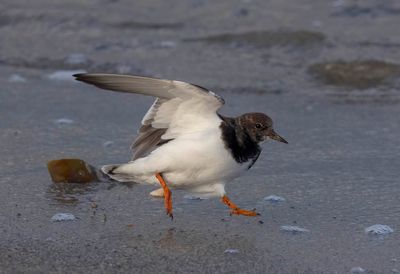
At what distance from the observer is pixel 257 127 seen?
4.35m

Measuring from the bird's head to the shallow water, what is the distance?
1.06 ft

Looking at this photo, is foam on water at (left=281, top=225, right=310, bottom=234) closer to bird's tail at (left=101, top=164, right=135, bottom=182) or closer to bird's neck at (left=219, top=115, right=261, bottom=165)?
bird's neck at (left=219, top=115, right=261, bottom=165)

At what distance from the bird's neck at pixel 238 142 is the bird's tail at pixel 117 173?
53 cm

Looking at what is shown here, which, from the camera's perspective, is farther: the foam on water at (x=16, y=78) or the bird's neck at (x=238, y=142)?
the foam on water at (x=16, y=78)

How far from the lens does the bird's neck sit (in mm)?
4148

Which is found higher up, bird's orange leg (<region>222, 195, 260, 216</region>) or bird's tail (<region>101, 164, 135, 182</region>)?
bird's tail (<region>101, 164, 135, 182</region>)

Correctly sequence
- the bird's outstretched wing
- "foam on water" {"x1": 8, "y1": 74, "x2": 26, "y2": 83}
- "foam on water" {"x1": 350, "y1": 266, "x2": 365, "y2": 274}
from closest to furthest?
"foam on water" {"x1": 350, "y1": 266, "x2": 365, "y2": 274}, the bird's outstretched wing, "foam on water" {"x1": 8, "y1": 74, "x2": 26, "y2": 83}

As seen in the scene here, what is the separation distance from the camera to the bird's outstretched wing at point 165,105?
406 cm

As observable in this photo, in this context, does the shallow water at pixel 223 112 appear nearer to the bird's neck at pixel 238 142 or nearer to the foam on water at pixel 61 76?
the foam on water at pixel 61 76

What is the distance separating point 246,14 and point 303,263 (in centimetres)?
529

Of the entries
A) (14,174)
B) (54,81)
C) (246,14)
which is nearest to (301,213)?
(14,174)

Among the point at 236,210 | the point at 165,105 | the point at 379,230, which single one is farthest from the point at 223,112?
the point at 379,230

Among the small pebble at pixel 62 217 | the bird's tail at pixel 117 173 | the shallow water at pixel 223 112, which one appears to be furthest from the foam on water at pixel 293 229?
the small pebble at pixel 62 217

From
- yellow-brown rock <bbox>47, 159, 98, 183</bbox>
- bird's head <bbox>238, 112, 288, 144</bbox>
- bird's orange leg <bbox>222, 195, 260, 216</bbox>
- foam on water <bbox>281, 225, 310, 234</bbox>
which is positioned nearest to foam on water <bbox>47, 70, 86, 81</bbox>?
yellow-brown rock <bbox>47, 159, 98, 183</bbox>
